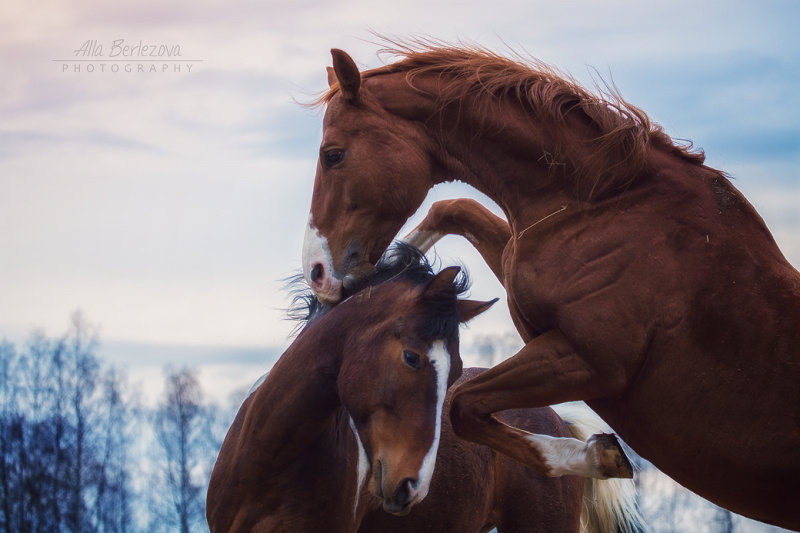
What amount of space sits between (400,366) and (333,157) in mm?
1234

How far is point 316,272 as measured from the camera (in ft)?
17.4

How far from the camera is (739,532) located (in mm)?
32625

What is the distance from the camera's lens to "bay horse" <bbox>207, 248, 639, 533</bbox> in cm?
558

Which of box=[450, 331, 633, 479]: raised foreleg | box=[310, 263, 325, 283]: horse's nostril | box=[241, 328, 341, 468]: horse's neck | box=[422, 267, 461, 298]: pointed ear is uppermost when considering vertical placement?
box=[422, 267, 461, 298]: pointed ear

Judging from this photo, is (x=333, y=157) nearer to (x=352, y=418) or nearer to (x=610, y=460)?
(x=352, y=418)

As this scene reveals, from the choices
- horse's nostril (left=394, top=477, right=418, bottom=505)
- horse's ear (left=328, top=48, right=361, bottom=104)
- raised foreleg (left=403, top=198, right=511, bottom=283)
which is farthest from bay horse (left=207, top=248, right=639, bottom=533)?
horse's ear (left=328, top=48, right=361, bottom=104)

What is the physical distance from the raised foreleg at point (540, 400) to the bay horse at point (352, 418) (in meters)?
0.52

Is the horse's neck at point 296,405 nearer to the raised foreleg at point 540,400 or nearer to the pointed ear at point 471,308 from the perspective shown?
the pointed ear at point 471,308

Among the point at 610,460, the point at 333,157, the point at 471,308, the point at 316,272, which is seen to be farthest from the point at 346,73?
the point at 610,460

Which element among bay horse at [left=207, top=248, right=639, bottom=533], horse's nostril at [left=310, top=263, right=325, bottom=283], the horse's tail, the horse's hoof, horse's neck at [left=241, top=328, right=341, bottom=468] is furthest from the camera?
the horse's tail

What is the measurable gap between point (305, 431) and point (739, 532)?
97.7 ft

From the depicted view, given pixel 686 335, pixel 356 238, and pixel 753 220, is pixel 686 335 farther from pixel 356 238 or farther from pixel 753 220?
pixel 356 238

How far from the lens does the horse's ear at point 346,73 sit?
206 inches

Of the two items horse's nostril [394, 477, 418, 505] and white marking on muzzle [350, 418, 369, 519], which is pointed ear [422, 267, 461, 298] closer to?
white marking on muzzle [350, 418, 369, 519]
